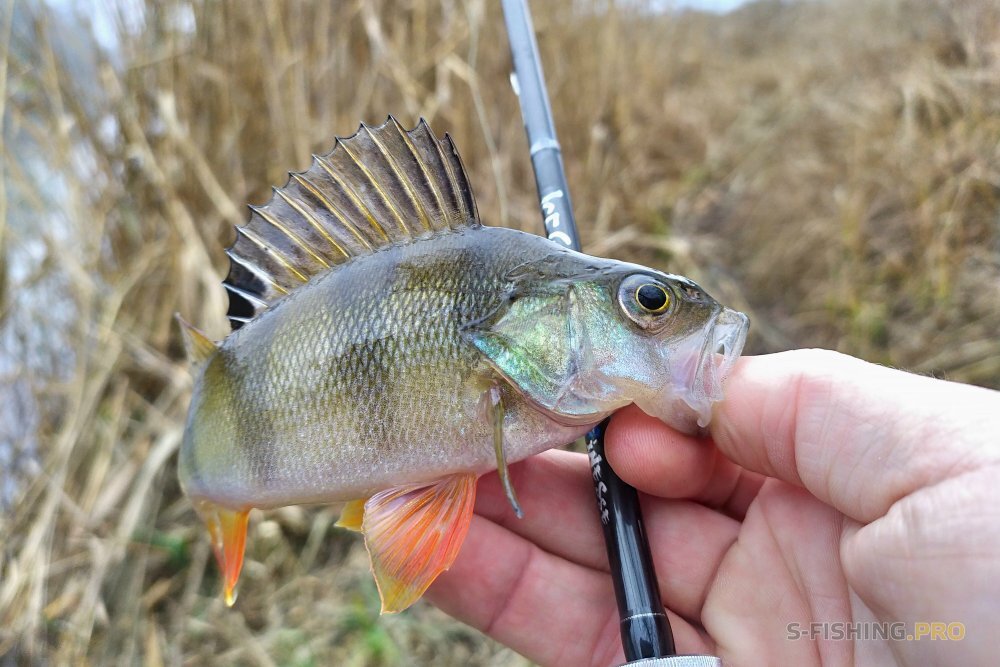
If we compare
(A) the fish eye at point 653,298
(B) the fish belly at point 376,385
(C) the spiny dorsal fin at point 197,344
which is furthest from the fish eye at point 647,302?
(C) the spiny dorsal fin at point 197,344

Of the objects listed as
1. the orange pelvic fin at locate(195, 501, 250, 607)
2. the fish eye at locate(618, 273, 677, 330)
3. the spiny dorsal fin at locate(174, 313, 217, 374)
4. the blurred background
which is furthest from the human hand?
the blurred background

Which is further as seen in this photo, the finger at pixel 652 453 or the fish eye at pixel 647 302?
the finger at pixel 652 453

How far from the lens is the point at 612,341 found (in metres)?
1.05

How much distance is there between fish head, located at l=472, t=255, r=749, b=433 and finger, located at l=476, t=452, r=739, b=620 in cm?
36

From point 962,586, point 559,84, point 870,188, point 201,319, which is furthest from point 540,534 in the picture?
point 870,188

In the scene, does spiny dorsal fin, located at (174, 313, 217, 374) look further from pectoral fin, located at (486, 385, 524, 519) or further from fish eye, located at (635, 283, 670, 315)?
fish eye, located at (635, 283, 670, 315)

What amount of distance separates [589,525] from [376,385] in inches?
25.5

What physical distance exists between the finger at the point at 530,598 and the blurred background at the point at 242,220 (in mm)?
803

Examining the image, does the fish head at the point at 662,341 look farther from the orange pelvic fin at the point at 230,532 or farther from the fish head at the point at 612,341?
the orange pelvic fin at the point at 230,532

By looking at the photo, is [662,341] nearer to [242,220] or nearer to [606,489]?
[606,489]

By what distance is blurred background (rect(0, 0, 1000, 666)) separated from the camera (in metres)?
2.27

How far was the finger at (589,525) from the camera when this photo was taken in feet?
4.42

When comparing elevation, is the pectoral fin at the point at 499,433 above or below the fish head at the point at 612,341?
below

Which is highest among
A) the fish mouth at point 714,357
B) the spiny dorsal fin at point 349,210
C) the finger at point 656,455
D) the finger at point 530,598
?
the spiny dorsal fin at point 349,210
